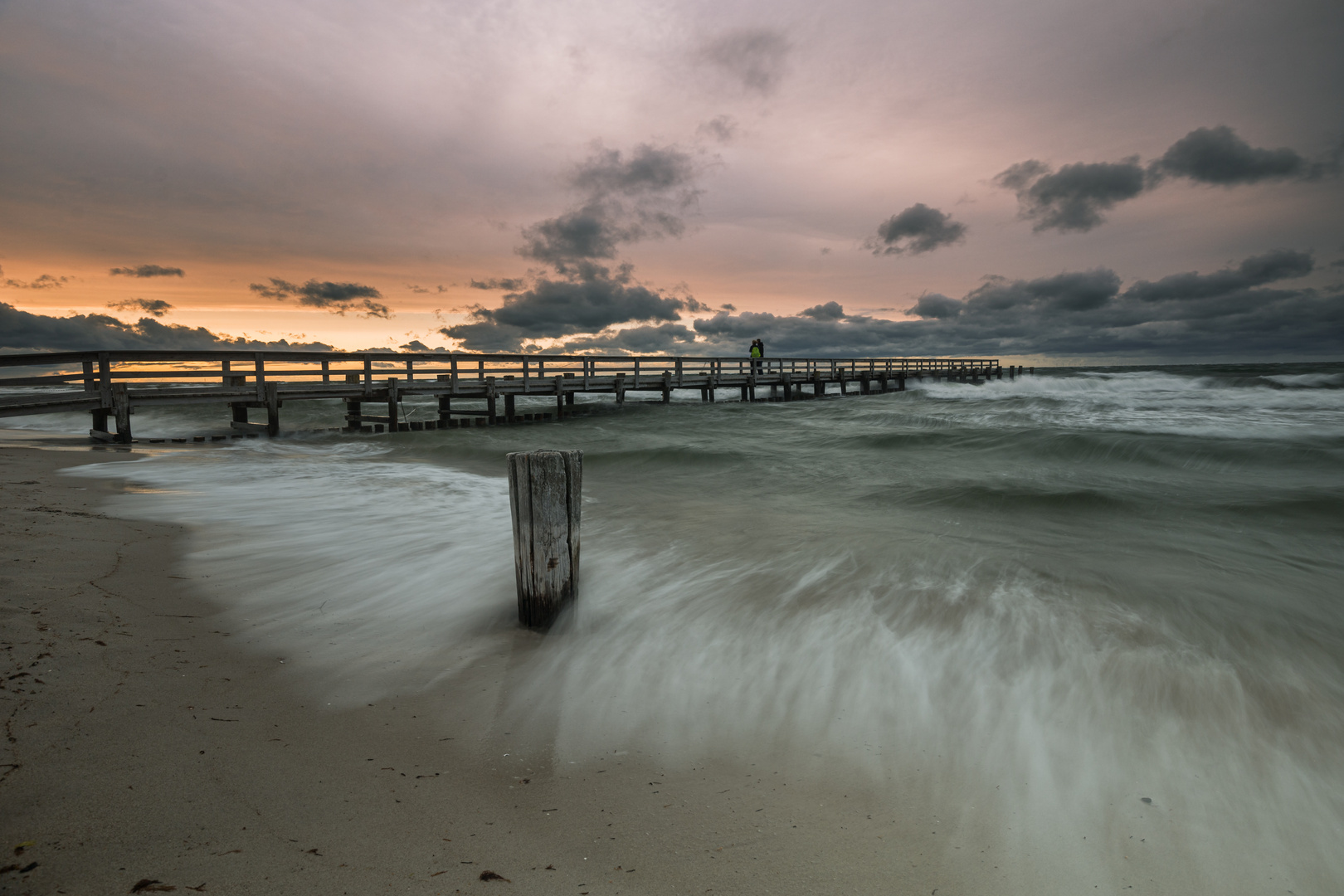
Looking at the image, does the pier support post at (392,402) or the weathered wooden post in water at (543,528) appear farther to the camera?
the pier support post at (392,402)

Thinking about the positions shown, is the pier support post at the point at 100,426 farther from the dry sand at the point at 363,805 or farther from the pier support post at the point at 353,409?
the dry sand at the point at 363,805

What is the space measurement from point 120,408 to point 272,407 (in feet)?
8.49

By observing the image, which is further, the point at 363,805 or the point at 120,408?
the point at 120,408

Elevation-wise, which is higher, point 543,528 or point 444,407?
point 444,407

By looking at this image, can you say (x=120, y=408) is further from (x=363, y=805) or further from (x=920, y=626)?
(x=920, y=626)

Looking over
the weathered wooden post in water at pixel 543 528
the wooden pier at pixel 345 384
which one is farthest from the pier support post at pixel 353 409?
the weathered wooden post in water at pixel 543 528

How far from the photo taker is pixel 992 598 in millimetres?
4391

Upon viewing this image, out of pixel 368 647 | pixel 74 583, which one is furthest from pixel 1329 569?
pixel 74 583

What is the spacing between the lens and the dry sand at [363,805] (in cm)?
181

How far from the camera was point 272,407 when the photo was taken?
1401cm

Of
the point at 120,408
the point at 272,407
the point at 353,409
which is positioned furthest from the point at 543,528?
the point at 353,409

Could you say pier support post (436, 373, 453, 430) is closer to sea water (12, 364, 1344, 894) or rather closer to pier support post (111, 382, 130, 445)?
pier support post (111, 382, 130, 445)

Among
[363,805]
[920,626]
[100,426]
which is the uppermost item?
[100,426]

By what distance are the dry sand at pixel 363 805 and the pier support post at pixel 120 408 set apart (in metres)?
11.8
